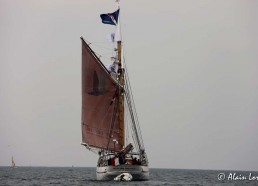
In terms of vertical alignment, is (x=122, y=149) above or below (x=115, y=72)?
below

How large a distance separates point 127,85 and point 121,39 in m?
6.88

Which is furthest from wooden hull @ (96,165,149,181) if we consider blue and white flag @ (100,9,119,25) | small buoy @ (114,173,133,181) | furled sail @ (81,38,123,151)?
blue and white flag @ (100,9,119,25)

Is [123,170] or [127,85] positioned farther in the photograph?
[127,85]

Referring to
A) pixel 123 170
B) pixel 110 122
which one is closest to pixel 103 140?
pixel 110 122

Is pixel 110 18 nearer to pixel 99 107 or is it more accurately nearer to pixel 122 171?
pixel 99 107

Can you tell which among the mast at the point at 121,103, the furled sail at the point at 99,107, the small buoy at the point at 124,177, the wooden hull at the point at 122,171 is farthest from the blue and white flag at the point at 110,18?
the small buoy at the point at 124,177

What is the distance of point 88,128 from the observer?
71.1 m

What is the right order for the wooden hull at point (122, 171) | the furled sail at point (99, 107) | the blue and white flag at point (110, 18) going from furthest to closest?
the blue and white flag at point (110, 18)
the furled sail at point (99, 107)
the wooden hull at point (122, 171)

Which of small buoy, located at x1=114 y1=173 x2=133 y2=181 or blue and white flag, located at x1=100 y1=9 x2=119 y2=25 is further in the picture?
blue and white flag, located at x1=100 y1=9 x2=119 y2=25

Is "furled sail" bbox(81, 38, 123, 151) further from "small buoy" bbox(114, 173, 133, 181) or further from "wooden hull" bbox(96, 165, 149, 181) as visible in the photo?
"small buoy" bbox(114, 173, 133, 181)

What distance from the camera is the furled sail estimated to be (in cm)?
7056

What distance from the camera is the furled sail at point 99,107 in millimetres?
70562

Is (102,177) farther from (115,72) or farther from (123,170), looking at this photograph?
(115,72)

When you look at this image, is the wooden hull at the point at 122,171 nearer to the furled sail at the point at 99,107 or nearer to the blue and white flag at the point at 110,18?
the furled sail at the point at 99,107
